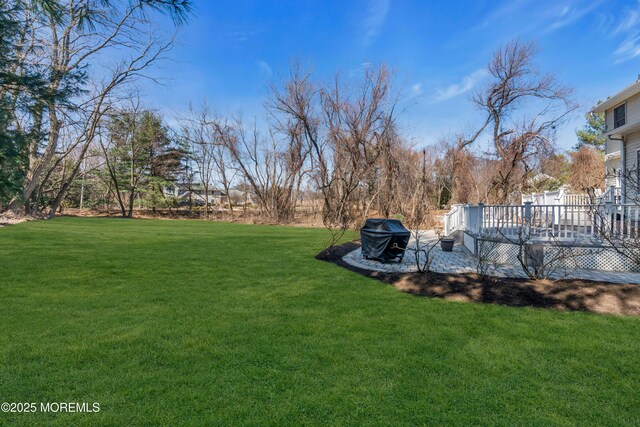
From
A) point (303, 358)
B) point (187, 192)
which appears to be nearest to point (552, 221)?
point (303, 358)

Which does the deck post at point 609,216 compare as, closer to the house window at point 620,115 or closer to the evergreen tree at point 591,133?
the house window at point 620,115

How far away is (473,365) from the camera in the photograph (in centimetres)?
278

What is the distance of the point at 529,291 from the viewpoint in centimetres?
483

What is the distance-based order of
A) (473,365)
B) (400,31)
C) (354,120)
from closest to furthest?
(473,365)
(400,31)
(354,120)

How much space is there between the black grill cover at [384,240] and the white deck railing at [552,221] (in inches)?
75.3

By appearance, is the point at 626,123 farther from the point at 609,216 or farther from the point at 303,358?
the point at 303,358

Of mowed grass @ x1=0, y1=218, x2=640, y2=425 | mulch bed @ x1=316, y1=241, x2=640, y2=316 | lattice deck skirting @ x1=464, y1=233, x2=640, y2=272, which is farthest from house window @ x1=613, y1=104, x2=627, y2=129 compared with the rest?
mowed grass @ x1=0, y1=218, x2=640, y2=425

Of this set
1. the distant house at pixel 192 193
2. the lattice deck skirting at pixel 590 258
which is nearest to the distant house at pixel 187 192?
the distant house at pixel 192 193

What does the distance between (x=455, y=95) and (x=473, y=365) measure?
2122 cm

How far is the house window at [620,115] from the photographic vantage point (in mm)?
12834

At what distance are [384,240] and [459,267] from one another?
1704mm

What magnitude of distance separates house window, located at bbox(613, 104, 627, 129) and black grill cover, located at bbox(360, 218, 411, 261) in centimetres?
1151

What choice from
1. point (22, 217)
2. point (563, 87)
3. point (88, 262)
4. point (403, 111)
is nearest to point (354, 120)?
point (403, 111)

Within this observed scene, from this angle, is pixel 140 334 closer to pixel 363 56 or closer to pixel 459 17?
pixel 459 17
